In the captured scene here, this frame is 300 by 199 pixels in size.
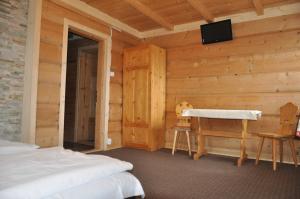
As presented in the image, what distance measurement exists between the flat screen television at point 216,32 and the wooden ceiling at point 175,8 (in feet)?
0.49

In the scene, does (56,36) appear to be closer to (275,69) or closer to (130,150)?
(130,150)

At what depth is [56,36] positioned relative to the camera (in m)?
3.50

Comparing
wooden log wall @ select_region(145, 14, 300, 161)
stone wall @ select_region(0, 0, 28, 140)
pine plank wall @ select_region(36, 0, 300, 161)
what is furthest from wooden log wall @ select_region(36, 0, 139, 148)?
wooden log wall @ select_region(145, 14, 300, 161)

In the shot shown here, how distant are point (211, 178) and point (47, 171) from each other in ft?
6.57

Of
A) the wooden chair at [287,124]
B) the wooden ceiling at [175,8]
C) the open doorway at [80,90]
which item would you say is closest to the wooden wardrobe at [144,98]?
the wooden ceiling at [175,8]

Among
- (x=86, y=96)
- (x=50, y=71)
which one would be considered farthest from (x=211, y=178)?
(x=86, y=96)

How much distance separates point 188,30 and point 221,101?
164 centimetres

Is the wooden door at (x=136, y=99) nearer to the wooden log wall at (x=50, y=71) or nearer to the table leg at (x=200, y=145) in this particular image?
the table leg at (x=200, y=145)

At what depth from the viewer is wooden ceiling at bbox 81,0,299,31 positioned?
379 cm

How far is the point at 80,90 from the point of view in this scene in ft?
18.5

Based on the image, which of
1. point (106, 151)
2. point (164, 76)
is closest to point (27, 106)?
point (106, 151)

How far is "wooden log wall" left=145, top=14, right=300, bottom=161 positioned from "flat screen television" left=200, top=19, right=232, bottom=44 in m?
0.14

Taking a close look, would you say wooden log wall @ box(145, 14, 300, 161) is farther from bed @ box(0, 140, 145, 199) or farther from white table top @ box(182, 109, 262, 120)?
bed @ box(0, 140, 145, 199)

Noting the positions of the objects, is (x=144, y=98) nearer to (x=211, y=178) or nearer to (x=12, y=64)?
(x=211, y=178)
